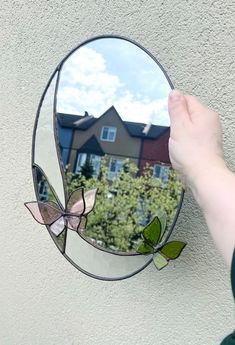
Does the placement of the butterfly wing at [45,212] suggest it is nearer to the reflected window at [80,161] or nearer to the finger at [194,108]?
the reflected window at [80,161]

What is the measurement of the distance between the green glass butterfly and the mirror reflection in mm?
16

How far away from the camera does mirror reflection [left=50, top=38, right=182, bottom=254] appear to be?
67 cm

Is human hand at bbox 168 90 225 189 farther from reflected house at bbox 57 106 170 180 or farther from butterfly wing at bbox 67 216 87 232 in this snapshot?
butterfly wing at bbox 67 216 87 232

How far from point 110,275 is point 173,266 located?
0.11 m

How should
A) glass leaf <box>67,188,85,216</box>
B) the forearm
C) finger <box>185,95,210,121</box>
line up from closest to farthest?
1. the forearm
2. finger <box>185,95,210,121</box>
3. glass leaf <box>67,188,85,216</box>

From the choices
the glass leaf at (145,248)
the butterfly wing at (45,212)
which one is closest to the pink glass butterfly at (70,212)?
the butterfly wing at (45,212)

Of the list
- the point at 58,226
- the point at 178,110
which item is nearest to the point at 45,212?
the point at 58,226

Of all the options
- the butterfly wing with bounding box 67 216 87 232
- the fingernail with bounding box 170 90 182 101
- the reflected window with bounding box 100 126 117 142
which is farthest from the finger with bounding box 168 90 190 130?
the butterfly wing with bounding box 67 216 87 232

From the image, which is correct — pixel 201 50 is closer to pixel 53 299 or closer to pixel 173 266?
pixel 173 266

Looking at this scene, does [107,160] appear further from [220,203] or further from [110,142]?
[220,203]

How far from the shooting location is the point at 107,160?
0.71 m

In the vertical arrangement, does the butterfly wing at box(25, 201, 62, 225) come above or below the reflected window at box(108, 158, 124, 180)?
below

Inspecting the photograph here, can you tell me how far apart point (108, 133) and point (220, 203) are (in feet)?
0.92

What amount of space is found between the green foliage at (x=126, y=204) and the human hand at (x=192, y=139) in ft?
0.22
